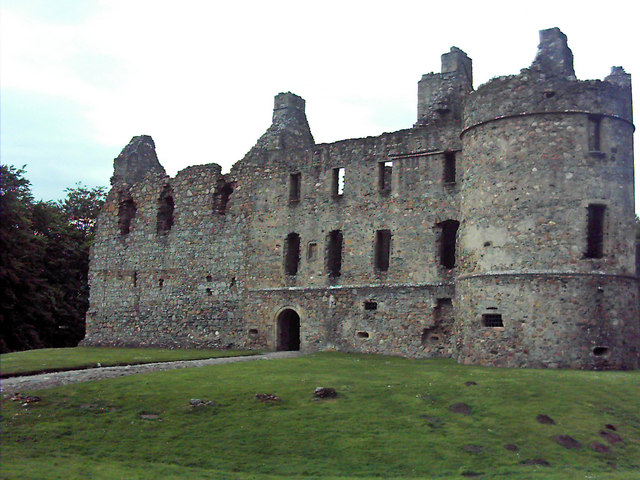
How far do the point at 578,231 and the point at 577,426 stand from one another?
7.42m

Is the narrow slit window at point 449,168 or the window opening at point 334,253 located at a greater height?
the narrow slit window at point 449,168

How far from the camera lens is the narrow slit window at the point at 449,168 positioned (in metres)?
24.6

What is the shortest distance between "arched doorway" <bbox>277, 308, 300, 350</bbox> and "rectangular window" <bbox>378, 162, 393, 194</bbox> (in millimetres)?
6066

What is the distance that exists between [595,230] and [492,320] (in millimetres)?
3792

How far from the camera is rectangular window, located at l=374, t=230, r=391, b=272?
2586 cm

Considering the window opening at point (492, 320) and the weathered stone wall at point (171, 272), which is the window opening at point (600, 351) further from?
the weathered stone wall at point (171, 272)

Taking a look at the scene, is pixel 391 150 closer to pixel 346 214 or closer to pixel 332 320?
pixel 346 214

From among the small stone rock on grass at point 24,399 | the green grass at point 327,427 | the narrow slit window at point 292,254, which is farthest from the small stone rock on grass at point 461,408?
the narrow slit window at point 292,254

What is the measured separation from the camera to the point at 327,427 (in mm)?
13984

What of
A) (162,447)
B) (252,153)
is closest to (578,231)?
(162,447)

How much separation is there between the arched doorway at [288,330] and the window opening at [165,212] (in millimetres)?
7750

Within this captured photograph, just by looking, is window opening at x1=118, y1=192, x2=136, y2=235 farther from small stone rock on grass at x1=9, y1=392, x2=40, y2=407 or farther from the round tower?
small stone rock on grass at x1=9, y1=392, x2=40, y2=407

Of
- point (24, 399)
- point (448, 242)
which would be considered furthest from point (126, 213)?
point (24, 399)

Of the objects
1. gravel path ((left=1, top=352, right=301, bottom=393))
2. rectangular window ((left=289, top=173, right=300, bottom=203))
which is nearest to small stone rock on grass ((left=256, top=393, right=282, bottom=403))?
gravel path ((left=1, top=352, right=301, bottom=393))
